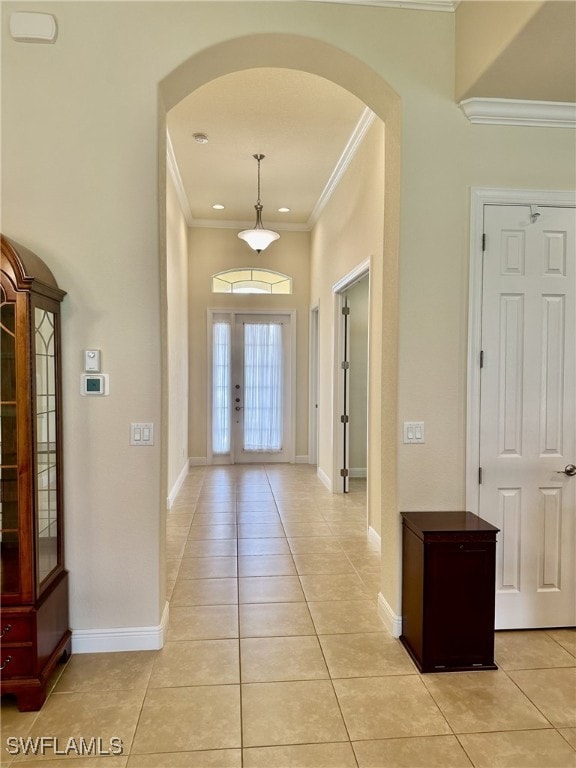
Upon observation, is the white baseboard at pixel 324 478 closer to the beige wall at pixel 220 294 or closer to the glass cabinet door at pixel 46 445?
the beige wall at pixel 220 294

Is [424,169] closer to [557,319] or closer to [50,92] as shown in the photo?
[557,319]

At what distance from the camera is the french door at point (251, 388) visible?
7.11 meters

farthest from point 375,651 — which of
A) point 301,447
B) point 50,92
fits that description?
point 301,447

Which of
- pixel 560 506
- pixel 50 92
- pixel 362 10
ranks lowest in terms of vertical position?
pixel 560 506

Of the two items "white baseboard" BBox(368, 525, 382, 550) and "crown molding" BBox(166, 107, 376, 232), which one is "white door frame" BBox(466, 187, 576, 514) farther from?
"crown molding" BBox(166, 107, 376, 232)

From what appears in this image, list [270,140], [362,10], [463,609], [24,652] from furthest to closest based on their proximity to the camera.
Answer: [270,140] < [362,10] < [463,609] < [24,652]

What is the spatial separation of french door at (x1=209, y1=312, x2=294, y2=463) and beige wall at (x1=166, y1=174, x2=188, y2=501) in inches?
23.4

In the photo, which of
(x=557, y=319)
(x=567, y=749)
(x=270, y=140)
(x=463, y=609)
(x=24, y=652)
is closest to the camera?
(x=567, y=749)

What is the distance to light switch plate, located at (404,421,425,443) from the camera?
101 inches

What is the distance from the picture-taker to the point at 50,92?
2.35 meters

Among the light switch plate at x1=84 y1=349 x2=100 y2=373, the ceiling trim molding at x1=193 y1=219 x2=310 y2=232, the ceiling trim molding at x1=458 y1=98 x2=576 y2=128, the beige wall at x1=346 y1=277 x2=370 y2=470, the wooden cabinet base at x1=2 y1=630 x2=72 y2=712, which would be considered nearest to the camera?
the wooden cabinet base at x1=2 y1=630 x2=72 y2=712

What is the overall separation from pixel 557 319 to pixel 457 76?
4.64ft

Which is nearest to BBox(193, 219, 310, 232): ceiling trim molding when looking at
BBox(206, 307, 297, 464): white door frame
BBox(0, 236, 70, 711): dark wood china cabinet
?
BBox(206, 307, 297, 464): white door frame

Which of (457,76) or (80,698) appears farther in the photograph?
(457,76)
